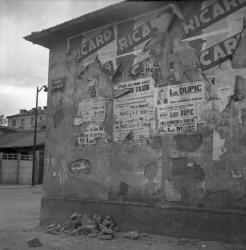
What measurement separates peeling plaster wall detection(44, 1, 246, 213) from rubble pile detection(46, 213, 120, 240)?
523 millimetres

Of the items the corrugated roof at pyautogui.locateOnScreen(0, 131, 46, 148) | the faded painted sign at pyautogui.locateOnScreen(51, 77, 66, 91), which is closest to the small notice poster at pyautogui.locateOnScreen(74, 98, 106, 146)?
the faded painted sign at pyautogui.locateOnScreen(51, 77, 66, 91)

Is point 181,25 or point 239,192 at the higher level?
point 181,25

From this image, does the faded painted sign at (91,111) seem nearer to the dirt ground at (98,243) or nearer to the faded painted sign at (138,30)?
the faded painted sign at (138,30)

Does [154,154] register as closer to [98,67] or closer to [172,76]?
[172,76]

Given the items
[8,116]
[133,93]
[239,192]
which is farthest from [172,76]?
[8,116]

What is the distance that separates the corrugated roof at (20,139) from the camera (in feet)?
134

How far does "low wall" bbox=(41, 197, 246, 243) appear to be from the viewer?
6.65 meters

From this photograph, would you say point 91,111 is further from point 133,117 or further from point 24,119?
point 24,119

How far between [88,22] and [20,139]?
120ft

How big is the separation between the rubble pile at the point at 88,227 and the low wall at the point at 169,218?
0.17 m

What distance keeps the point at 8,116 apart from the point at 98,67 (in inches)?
3452

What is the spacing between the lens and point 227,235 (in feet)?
21.8

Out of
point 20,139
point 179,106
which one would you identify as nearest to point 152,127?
point 179,106

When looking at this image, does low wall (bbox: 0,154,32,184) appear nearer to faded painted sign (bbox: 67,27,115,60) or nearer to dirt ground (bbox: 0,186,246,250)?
faded painted sign (bbox: 67,27,115,60)
